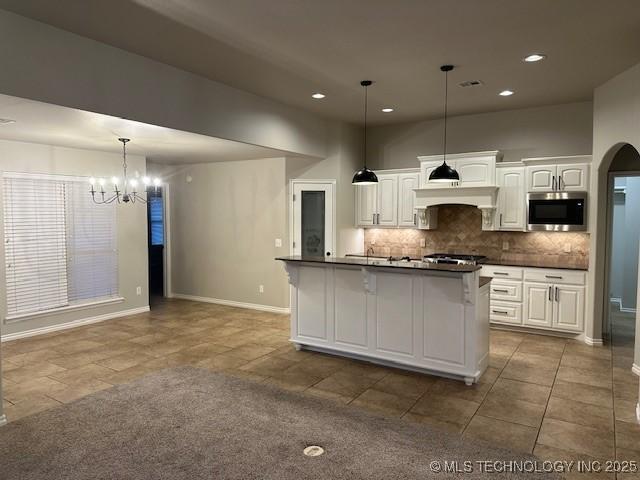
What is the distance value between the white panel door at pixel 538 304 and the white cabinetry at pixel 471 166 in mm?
1496

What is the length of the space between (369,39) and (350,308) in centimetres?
265

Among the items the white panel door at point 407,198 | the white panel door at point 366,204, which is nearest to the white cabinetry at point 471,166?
the white panel door at point 407,198

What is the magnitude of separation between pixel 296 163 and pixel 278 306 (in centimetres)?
231

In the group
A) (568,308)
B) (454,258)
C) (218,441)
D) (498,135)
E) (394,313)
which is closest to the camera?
(218,441)

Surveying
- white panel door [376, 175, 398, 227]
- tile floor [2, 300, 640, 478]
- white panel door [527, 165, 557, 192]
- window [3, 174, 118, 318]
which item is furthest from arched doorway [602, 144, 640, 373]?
window [3, 174, 118, 318]

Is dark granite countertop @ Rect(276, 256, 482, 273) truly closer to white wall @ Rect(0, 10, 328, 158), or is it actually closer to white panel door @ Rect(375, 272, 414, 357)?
white panel door @ Rect(375, 272, 414, 357)

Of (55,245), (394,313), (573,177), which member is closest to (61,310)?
(55,245)

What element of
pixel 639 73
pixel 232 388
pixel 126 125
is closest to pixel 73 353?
pixel 232 388

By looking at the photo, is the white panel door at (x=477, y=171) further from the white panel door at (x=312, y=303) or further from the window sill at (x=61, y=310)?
the window sill at (x=61, y=310)

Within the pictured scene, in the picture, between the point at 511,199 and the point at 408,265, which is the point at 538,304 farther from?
the point at 408,265

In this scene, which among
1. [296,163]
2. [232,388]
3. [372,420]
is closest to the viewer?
[372,420]

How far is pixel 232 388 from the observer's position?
403 centimetres

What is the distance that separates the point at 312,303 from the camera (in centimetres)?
511

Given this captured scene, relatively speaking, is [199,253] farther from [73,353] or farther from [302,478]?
[302,478]
